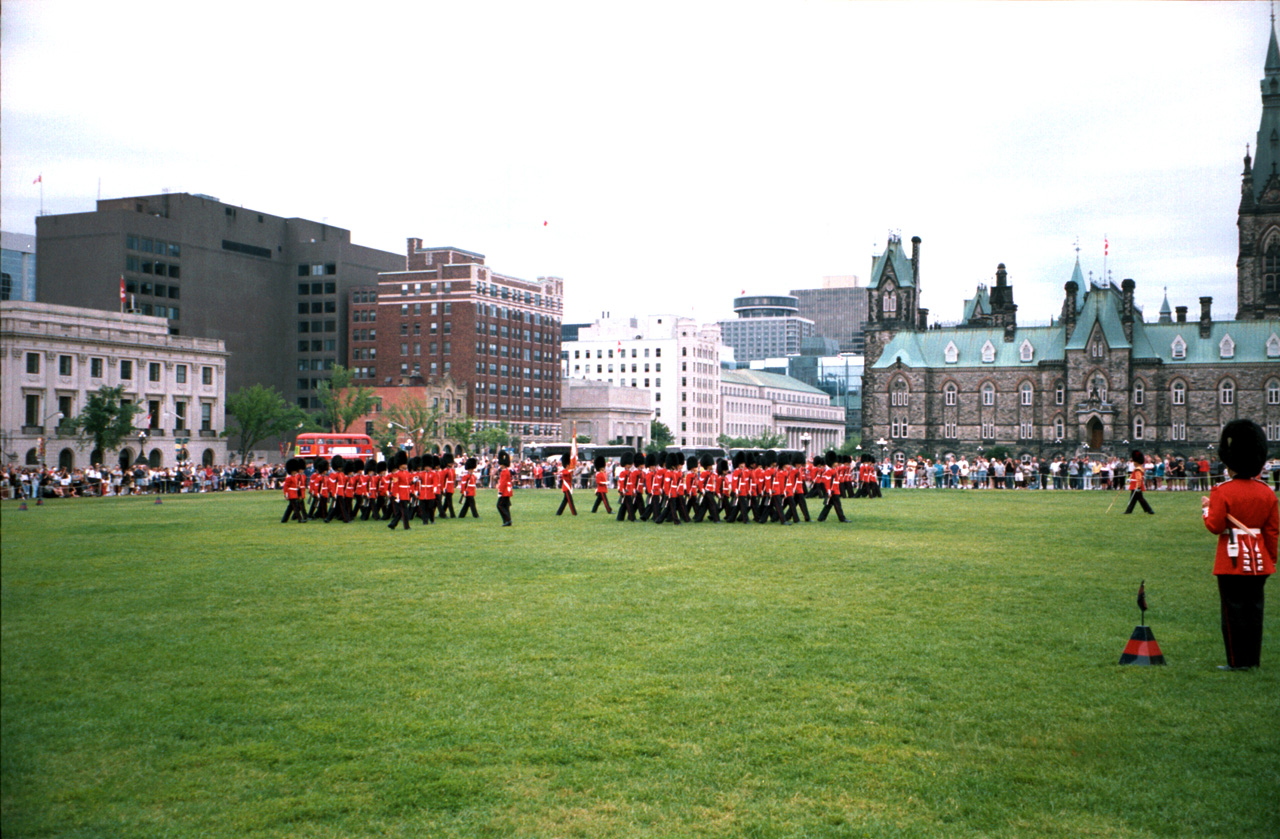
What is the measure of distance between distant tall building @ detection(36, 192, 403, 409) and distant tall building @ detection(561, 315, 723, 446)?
54410 millimetres

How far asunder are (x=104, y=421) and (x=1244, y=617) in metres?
58.5

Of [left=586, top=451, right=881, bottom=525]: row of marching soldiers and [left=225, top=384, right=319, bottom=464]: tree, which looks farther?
[left=225, top=384, right=319, bottom=464]: tree

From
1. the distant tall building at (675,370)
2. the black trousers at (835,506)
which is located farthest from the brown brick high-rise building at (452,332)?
the black trousers at (835,506)

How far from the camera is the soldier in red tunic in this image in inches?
412

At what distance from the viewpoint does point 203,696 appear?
9352mm

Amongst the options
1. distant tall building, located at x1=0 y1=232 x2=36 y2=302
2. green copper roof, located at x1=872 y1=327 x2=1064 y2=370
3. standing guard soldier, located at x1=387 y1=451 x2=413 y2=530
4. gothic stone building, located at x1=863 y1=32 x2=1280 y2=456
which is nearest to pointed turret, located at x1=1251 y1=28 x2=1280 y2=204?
distant tall building, located at x1=0 y1=232 x2=36 y2=302

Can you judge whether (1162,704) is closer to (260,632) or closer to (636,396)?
(260,632)

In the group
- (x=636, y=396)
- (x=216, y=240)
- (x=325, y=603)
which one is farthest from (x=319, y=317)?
(x=325, y=603)

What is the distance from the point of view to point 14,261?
3861 millimetres

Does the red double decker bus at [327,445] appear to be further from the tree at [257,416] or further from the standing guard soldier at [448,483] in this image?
the standing guard soldier at [448,483]

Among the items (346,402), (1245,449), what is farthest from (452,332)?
(1245,449)

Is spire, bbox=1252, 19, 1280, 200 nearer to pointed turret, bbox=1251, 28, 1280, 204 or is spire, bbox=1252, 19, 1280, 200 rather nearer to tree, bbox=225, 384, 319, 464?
pointed turret, bbox=1251, 28, 1280, 204

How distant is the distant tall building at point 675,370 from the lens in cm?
18125

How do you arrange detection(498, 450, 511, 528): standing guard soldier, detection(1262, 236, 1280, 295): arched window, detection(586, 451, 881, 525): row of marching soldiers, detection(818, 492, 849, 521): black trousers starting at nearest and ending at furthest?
detection(498, 450, 511, 528): standing guard soldier < detection(586, 451, 881, 525): row of marching soldiers < detection(818, 492, 849, 521): black trousers < detection(1262, 236, 1280, 295): arched window
